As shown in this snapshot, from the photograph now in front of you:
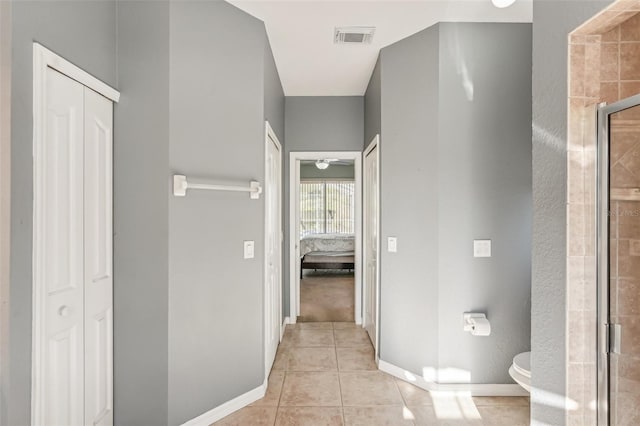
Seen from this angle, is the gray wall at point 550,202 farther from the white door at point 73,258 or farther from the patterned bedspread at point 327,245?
the patterned bedspread at point 327,245

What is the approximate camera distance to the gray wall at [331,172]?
9102 millimetres

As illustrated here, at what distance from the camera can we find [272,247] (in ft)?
10.5

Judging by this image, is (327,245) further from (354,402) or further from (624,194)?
(624,194)

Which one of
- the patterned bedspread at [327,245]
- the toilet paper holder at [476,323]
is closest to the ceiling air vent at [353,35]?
the toilet paper holder at [476,323]

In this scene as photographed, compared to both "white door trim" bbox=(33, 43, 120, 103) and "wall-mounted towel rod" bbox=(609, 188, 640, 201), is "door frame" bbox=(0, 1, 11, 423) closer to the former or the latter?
"white door trim" bbox=(33, 43, 120, 103)

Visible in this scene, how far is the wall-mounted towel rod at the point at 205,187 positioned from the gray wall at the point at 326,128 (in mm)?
1789

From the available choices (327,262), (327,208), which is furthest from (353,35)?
(327,208)

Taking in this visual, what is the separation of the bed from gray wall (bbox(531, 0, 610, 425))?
5.29m

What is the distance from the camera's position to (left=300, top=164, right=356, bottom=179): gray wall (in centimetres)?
910

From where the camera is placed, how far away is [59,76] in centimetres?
159

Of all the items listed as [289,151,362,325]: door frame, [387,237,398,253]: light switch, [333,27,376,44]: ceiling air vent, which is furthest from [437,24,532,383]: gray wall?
[289,151,362,325]: door frame

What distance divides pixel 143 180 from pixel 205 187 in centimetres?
34

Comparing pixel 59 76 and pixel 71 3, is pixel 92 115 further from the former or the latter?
pixel 71 3

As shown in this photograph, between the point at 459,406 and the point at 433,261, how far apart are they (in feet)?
3.33
